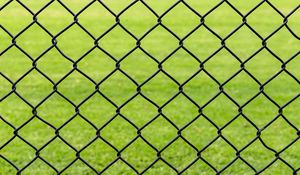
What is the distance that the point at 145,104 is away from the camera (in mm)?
6465

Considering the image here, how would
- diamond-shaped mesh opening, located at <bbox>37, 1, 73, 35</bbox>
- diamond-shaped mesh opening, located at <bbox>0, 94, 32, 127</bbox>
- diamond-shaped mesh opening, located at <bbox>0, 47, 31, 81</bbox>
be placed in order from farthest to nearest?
diamond-shaped mesh opening, located at <bbox>37, 1, 73, 35</bbox> → diamond-shaped mesh opening, located at <bbox>0, 47, 31, 81</bbox> → diamond-shaped mesh opening, located at <bbox>0, 94, 32, 127</bbox>

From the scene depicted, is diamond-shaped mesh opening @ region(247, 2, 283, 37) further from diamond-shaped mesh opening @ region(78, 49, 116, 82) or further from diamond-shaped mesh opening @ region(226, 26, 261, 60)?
diamond-shaped mesh opening @ region(78, 49, 116, 82)

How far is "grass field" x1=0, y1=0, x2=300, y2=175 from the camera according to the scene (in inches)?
192

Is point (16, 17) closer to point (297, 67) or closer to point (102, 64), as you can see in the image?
point (102, 64)

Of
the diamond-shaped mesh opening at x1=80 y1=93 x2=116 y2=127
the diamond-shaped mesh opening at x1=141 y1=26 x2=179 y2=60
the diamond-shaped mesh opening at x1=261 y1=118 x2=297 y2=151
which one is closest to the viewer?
the diamond-shaped mesh opening at x1=261 y1=118 x2=297 y2=151

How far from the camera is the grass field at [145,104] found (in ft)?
16.0

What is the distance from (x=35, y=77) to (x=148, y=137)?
2.42m

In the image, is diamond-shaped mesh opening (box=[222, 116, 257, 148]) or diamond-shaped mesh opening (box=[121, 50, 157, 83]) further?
diamond-shaped mesh opening (box=[121, 50, 157, 83])

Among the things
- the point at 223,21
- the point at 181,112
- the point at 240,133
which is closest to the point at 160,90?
the point at 181,112

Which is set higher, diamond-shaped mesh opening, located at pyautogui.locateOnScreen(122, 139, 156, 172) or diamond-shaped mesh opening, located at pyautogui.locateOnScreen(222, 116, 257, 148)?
diamond-shaped mesh opening, located at pyautogui.locateOnScreen(122, 139, 156, 172)

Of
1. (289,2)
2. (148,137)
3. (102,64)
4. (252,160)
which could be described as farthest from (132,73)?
(289,2)

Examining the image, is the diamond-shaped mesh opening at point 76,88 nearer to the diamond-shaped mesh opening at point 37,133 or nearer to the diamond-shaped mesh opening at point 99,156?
the diamond-shaped mesh opening at point 37,133

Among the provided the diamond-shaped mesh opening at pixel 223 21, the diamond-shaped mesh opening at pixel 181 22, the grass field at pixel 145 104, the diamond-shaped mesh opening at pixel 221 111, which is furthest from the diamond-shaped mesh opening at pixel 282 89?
the diamond-shaped mesh opening at pixel 181 22

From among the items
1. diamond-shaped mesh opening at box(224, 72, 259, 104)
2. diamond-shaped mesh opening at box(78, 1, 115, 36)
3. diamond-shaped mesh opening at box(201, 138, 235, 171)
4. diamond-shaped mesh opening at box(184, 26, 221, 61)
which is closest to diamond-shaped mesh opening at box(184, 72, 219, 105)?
diamond-shaped mesh opening at box(224, 72, 259, 104)
